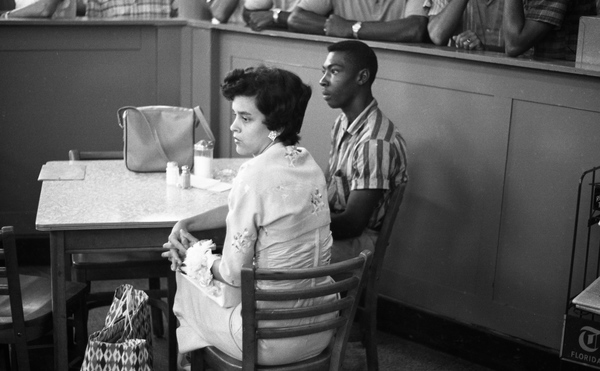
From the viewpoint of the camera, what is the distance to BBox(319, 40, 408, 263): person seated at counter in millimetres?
3473

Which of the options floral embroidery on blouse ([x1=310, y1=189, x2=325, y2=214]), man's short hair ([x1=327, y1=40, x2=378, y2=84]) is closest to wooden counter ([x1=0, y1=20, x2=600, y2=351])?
man's short hair ([x1=327, y1=40, x2=378, y2=84])

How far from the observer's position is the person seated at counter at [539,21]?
12.6ft

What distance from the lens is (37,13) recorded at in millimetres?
5129

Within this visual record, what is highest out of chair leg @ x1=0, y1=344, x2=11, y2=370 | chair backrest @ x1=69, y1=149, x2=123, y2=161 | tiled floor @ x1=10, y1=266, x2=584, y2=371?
chair backrest @ x1=69, y1=149, x2=123, y2=161

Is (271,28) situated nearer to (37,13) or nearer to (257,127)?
(37,13)

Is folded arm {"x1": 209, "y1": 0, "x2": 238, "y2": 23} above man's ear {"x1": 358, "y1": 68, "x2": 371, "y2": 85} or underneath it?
above

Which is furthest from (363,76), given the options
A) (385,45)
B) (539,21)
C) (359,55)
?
(539,21)

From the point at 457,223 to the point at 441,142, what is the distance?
38 centimetres

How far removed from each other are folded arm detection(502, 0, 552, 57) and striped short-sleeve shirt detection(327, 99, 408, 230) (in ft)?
2.20

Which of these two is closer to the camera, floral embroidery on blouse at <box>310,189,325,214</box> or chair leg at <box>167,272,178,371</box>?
floral embroidery on blouse at <box>310,189,325,214</box>

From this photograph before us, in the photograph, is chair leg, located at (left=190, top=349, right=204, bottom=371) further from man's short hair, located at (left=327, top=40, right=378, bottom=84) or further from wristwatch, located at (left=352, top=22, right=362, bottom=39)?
wristwatch, located at (left=352, top=22, right=362, bottom=39)

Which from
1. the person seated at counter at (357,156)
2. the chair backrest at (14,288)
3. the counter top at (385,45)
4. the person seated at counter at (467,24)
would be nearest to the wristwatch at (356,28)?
the counter top at (385,45)

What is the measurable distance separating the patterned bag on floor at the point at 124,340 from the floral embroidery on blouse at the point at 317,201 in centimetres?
75

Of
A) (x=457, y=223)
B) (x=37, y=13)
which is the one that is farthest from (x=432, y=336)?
(x=37, y=13)
